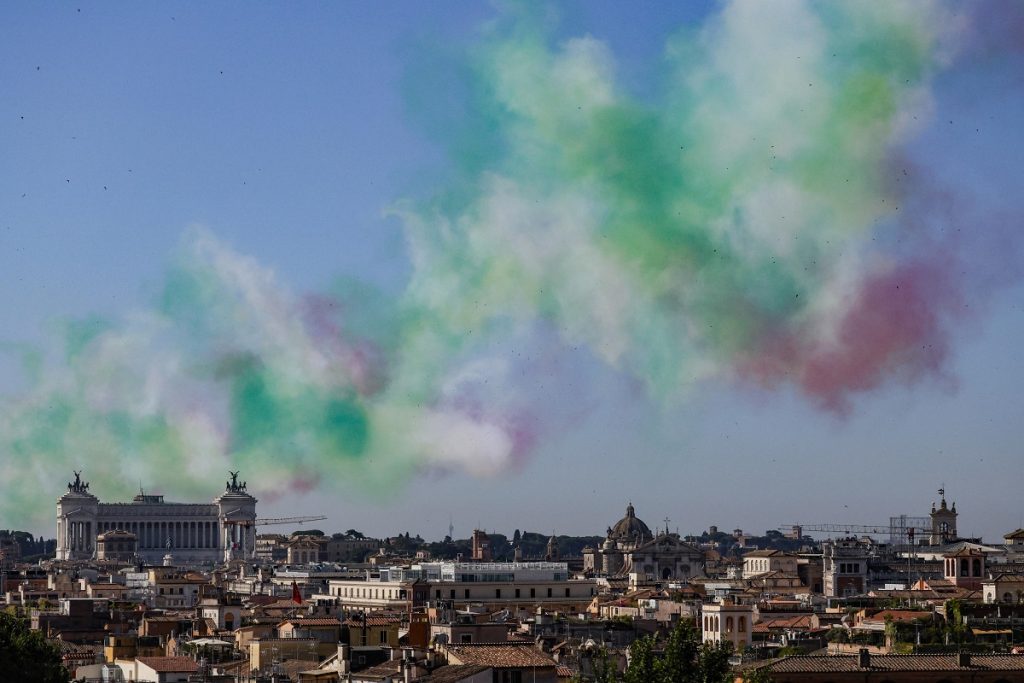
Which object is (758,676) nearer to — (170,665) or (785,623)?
(170,665)

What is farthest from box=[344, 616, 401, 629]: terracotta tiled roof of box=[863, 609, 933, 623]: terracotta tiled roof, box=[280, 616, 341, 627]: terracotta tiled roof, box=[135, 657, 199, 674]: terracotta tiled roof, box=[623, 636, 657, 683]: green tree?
box=[623, 636, 657, 683]: green tree

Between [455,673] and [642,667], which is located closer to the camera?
[642,667]

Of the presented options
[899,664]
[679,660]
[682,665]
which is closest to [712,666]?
[682,665]

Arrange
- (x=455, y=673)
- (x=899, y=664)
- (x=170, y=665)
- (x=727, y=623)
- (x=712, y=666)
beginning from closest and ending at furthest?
(x=712, y=666)
(x=455, y=673)
(x=899, y=664)
(x=170, y=665)
(x=727, y=623)

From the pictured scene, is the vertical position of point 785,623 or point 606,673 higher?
point 785,623

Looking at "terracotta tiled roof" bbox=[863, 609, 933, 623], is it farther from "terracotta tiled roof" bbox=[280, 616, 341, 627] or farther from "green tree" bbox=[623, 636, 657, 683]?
"green tree" bbox=[623, 636, 657, 683]

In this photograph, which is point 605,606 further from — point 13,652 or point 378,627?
point 13,652

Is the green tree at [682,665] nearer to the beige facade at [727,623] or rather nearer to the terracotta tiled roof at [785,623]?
the beige facade at [727,623]

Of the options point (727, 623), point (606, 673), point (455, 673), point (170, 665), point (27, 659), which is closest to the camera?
point (455, 673)
